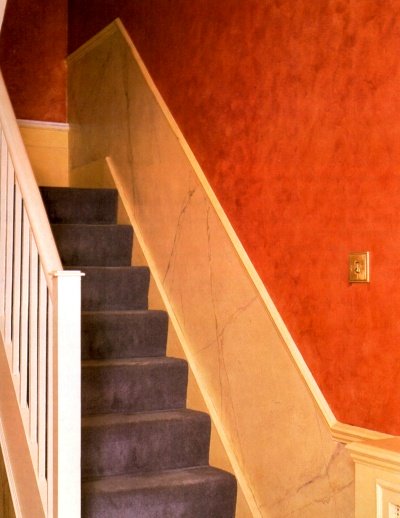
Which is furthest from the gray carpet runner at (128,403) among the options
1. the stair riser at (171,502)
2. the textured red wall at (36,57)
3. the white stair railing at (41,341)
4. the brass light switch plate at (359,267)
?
the textured red wall at (36,57)

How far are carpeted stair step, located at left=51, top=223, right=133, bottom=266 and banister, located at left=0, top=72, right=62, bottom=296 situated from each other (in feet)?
3.81

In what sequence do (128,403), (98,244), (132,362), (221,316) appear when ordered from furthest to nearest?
(98,244), (132,362), (128,403), (221,316)

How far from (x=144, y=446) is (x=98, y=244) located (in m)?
1.38

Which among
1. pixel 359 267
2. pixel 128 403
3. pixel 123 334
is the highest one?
pixel 359 267

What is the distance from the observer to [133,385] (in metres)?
3.61

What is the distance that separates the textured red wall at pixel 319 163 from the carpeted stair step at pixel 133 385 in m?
0.83

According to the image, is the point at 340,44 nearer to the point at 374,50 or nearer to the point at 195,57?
the point at 374,50

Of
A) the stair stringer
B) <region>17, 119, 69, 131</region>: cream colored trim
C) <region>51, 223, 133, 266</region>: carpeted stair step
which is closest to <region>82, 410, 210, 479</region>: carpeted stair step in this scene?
the stair stringer

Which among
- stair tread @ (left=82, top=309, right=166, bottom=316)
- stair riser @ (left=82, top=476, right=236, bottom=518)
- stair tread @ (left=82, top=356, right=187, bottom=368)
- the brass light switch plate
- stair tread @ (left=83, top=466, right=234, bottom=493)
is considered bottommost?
stair riser @ (left=82, top=476, right=236, bottom=518)

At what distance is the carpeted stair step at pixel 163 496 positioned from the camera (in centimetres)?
297

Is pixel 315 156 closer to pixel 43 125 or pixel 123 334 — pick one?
pixel 123 334

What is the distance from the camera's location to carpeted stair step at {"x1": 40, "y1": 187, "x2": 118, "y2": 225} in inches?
180

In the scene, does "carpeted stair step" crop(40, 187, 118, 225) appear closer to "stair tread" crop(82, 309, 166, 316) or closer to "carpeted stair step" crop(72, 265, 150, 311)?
"carpeted stair step" crop(72, 265, 150, 311)

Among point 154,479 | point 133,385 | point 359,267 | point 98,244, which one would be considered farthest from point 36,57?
point 359,267
